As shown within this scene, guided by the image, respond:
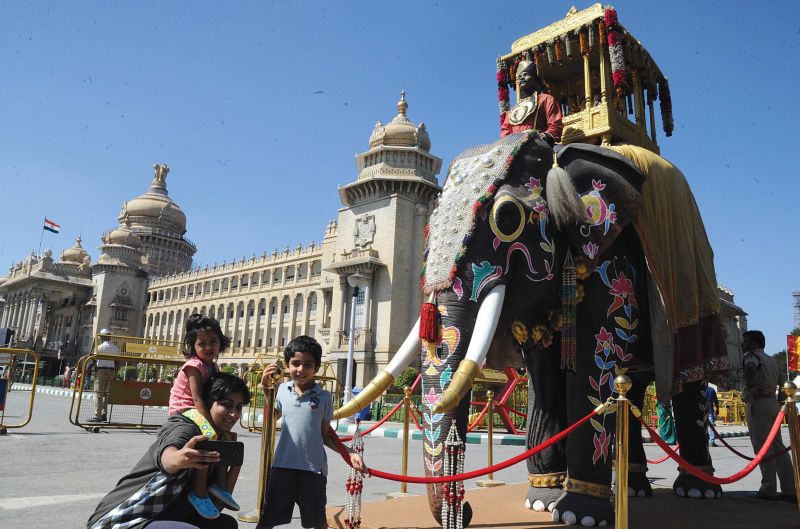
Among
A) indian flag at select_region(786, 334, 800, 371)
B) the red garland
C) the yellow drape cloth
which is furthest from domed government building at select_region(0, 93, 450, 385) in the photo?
indian flag at select_region(786, 334, 800, 371)

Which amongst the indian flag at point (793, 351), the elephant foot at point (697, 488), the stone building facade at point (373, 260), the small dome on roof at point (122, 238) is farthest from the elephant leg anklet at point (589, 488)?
the small dome on roof at point (122, 238)

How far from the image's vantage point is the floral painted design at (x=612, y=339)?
4.23 metres

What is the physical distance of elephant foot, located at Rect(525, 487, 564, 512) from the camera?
4820mm

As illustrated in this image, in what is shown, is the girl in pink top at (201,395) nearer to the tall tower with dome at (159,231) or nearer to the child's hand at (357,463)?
the child's hand at (357,463)

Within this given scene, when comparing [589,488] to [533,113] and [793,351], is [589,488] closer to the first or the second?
[533,113]

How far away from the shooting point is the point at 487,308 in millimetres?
3939

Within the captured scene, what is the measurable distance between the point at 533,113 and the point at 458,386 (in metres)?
2.63

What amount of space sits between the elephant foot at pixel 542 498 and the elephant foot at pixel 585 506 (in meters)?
0.61

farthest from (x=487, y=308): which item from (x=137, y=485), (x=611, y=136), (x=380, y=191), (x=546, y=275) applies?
(x=380, y=191)

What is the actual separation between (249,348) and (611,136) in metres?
46.7

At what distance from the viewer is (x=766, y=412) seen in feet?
20.7

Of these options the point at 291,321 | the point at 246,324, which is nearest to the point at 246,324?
the point at 246,324

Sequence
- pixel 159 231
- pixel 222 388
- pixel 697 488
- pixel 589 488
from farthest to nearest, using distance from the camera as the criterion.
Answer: pixel 159 231, pixel 697 488, pixel 589 488, pixel 222 388

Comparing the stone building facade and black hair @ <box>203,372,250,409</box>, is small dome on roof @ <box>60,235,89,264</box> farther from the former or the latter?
black hair @ <box>203,372,250,409</box>
